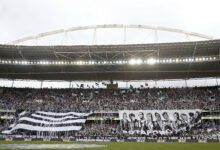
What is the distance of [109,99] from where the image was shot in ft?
177

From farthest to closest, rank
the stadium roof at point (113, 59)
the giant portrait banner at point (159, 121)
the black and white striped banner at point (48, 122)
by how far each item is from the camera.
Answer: the black and white striped banner at point (48, 122), the stadium roof at point (113, 59), the giant portrait banner at point (159, 121)

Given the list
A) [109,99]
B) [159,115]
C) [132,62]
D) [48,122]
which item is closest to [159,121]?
[159,115]

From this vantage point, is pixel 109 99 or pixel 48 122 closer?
pixel 48 122

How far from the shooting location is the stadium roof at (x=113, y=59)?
42406mm

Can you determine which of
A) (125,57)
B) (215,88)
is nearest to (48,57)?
(125,57)

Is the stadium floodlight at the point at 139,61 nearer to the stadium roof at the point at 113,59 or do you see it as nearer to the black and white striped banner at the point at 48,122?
the stadium roof at the point at 113,59

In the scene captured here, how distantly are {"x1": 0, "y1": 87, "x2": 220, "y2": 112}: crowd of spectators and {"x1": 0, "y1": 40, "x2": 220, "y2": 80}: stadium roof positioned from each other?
3.79m

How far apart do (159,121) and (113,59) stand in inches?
639

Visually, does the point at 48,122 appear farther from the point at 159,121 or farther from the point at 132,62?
the point at 159,121

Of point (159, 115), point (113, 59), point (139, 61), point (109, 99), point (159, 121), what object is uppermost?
point (113, 59)

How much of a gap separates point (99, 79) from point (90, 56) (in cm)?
1414

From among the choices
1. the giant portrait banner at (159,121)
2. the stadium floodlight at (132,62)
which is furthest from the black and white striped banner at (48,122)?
the stadium floodlight at (132,62)

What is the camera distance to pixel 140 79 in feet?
194

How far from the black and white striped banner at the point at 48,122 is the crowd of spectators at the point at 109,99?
2.52 metres
